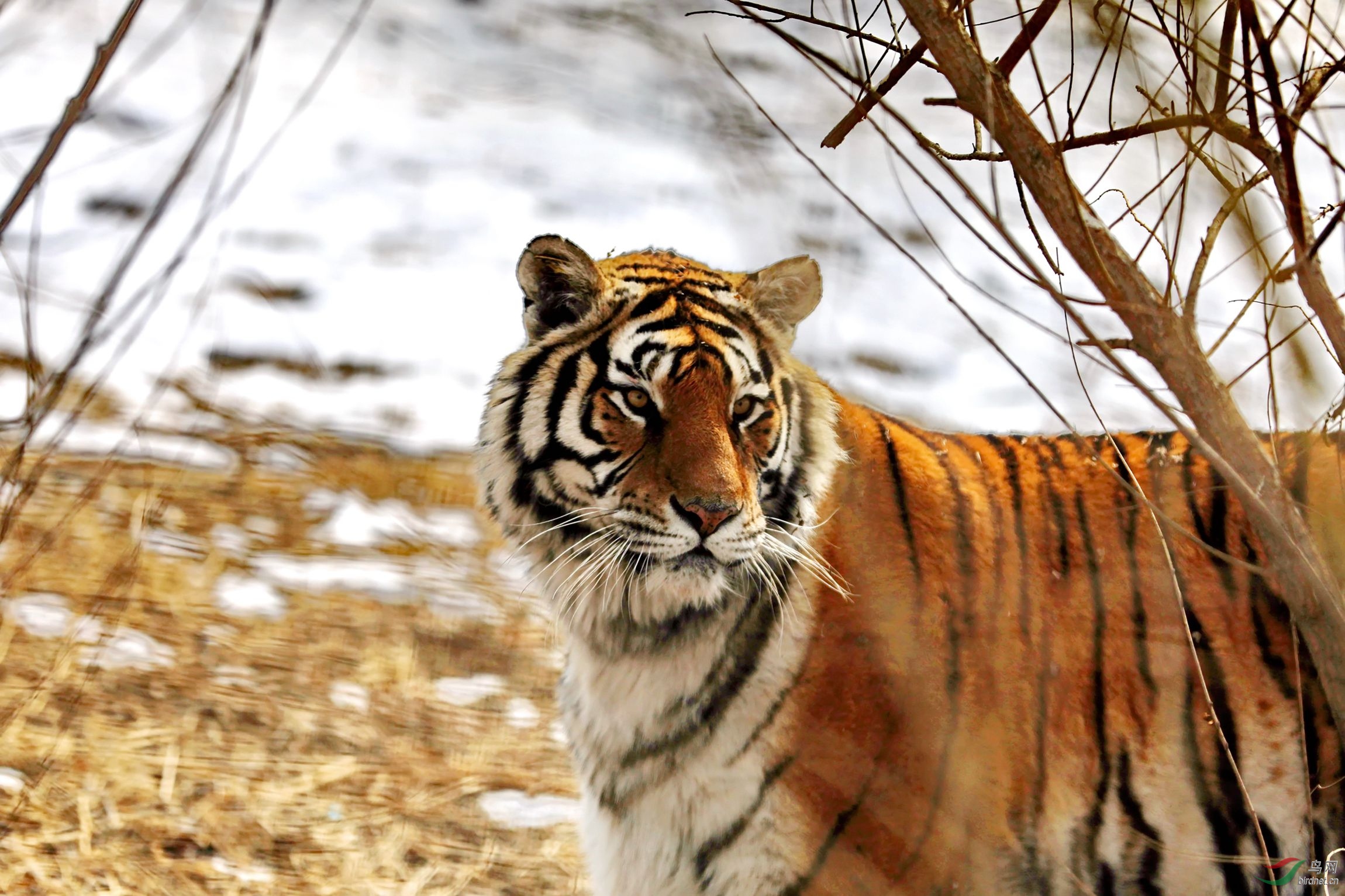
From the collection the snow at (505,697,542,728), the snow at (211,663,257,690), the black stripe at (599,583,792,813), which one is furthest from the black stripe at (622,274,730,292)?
the snow at (211,663,257,690)

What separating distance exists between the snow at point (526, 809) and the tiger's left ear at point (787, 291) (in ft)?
3.46

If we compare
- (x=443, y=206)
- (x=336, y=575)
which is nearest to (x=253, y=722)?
(x=336, y=575)

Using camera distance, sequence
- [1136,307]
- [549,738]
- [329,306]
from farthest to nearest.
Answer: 1. [329,306]
2. [549,738]
3. [1136,307]

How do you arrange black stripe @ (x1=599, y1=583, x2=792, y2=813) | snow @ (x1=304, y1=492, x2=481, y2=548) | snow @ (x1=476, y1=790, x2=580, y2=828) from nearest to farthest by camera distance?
black stripe @ (x1=599, y1=583, x2=792, y2=813)
snow @ (x1=476, y1=790, x2=580, y2=828)
snow @ (x1=304, y1=492, x2=481, y2=548)

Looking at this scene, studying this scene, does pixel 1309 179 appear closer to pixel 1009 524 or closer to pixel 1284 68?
pixel 1284 68

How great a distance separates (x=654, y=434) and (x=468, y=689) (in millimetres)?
1317

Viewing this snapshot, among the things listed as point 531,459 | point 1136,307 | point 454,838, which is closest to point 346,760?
point 454,838

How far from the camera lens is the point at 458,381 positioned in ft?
11.8

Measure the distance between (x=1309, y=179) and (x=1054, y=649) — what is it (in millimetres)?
754

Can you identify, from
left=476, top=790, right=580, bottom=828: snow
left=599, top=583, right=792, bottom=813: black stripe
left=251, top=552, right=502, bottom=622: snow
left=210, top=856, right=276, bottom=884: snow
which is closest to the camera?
left=599, top=583, right=792, bottom=813: black stripe

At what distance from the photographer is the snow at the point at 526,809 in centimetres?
205

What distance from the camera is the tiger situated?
1.30m

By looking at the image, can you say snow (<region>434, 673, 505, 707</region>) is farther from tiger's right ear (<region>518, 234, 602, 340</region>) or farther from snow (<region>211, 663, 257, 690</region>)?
tiger's right ear (<region>518, 234, 602, 340</region>)

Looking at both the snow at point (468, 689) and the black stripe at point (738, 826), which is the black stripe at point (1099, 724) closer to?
the black stripe at point (738, 826)
